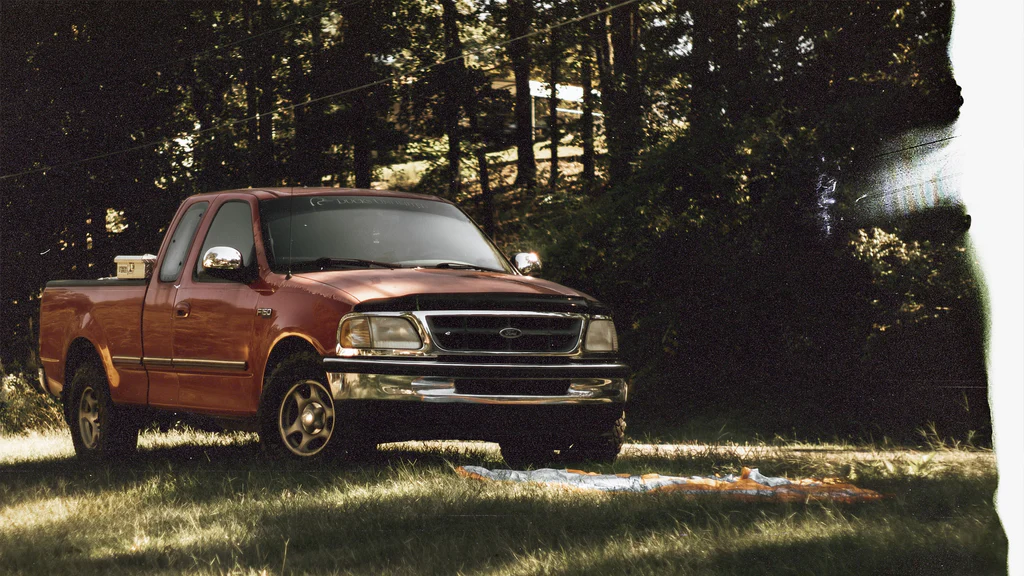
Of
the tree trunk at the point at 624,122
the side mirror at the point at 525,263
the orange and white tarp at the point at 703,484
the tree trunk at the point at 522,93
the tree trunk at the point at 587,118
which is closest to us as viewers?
the orange and white tarp at the point at 703,484

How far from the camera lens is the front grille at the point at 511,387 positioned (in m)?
8.25

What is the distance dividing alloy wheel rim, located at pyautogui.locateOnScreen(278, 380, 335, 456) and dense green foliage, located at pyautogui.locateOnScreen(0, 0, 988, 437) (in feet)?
32.9

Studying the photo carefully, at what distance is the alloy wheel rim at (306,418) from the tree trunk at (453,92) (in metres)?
17.6

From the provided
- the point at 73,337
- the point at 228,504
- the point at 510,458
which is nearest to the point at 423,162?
the point at 73,337

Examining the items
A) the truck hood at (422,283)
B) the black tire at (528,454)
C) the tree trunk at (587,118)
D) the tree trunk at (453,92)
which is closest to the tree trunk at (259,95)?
the tree trunk at (453,92)

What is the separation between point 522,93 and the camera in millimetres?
27828

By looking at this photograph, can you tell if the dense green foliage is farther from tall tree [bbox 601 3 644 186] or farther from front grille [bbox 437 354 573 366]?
front grille [bbox 437 354 573 366]

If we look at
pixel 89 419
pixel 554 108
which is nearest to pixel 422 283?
pixel 89 419

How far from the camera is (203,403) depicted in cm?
962

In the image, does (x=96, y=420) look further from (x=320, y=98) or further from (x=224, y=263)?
(x=320, y=98)

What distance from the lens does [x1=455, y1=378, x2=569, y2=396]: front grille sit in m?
8.25

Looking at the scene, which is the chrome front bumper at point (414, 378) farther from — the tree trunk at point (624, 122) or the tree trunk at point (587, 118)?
the tree trunk at point (587, 118)

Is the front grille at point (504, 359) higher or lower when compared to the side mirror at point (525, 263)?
lower

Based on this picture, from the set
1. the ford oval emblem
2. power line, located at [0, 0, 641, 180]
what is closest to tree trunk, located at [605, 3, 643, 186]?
power line, located at [0, 0, 641, 180]
